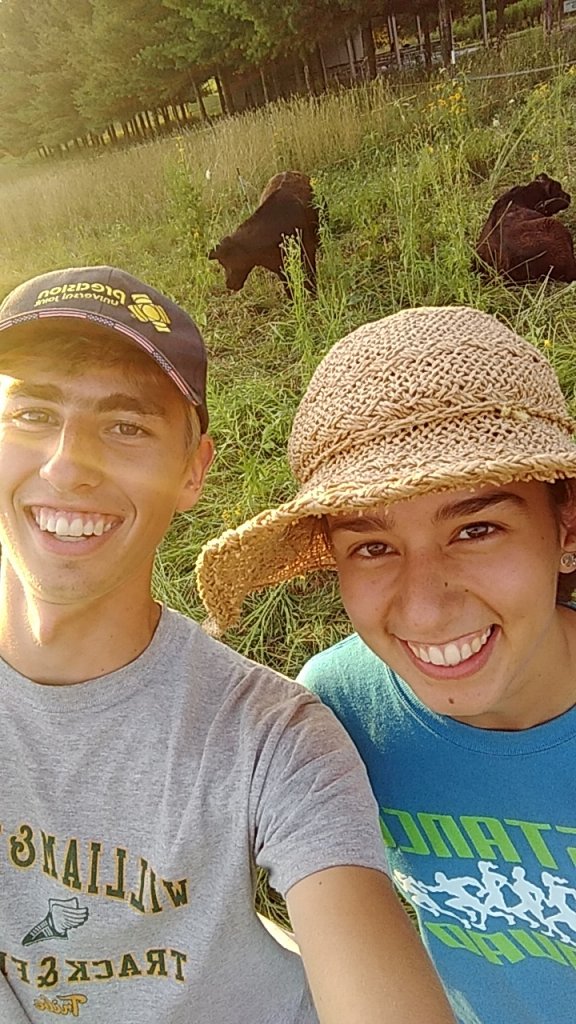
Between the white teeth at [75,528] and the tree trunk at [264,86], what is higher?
the tree trunk at [264,86]

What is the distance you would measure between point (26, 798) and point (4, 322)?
2.61ft

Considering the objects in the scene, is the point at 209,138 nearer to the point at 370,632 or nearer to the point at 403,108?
the point at 403,108

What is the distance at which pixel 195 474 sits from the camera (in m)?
1.54

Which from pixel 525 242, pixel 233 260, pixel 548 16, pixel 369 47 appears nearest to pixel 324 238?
pixel 233 260

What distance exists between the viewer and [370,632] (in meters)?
1.29

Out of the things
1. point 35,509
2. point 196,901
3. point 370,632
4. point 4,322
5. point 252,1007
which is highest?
point 4,322

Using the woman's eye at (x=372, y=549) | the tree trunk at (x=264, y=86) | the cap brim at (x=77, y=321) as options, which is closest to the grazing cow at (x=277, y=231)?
A: the cap brim at (x=77, y=321)

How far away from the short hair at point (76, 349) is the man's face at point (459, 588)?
46cm

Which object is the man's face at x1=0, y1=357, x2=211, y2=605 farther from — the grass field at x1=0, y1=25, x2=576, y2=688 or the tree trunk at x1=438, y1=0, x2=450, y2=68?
the tree trunk at x1=438, y1=0, x2=450, y2=68

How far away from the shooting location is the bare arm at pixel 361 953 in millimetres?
1068

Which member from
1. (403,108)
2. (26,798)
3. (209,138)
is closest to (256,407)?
(26,798)

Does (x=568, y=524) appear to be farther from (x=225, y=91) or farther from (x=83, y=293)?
(x=225, y=91)

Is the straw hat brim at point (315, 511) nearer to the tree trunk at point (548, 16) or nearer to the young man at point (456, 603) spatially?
the young man at point (456, 603)

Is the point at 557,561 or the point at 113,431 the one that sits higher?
the point at 113,431
